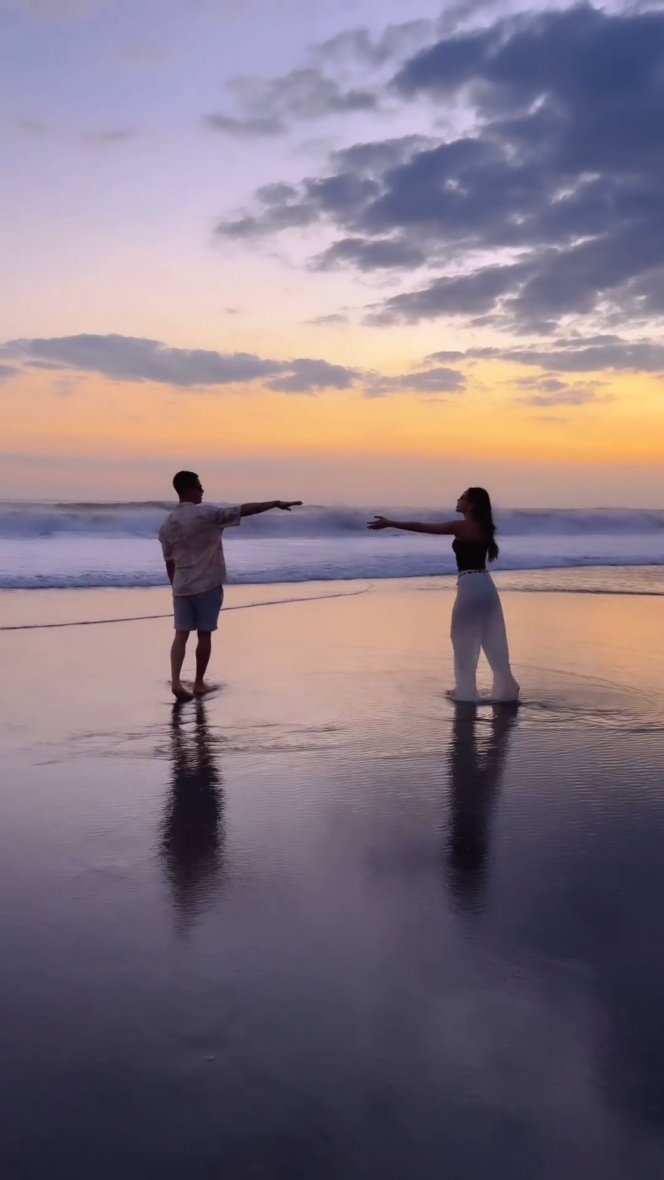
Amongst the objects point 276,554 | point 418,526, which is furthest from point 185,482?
point 276,554

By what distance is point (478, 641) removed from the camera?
7.66m

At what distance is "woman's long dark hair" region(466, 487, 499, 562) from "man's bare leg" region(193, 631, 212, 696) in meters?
2.40

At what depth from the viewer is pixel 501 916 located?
348cm

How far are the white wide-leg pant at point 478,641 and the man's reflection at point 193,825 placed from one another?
221 centimetres

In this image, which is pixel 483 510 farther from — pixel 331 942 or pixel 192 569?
pixel 331 942

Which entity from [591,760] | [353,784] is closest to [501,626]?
[591,760]

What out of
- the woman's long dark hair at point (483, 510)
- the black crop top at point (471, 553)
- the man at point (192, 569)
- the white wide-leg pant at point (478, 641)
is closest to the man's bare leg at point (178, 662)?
the man at point (192, 569)

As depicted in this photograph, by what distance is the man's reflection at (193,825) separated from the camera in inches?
145

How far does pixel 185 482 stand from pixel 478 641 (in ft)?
8.99

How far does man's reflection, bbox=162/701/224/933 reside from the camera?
3682mm

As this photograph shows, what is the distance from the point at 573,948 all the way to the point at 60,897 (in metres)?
1.87

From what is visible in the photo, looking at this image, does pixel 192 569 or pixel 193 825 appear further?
pixel 192 569

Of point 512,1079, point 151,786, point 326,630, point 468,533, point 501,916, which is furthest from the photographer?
point 326,630

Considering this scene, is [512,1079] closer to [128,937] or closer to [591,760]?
[128,937]
